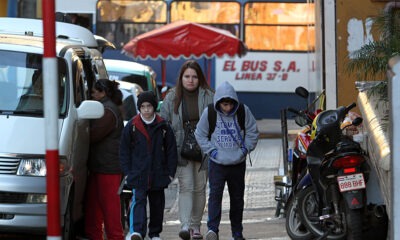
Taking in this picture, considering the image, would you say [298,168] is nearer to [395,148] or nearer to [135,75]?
[395,148]

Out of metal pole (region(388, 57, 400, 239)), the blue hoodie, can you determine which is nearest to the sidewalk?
the blue hoodie

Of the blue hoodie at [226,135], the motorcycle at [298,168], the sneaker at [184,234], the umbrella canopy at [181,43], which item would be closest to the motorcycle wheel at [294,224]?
the motorcycle at [298,168]

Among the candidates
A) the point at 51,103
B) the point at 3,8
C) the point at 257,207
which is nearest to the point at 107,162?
the point at 257,207

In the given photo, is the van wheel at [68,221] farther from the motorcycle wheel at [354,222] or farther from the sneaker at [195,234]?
the motorcycle wheel at [354,222]

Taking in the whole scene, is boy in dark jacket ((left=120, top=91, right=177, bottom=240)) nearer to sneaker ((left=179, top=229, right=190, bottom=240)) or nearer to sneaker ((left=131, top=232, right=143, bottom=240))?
sneaker ((left=131, top=232, right=143, bottom=240))

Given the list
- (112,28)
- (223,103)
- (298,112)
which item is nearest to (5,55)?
(223,103)

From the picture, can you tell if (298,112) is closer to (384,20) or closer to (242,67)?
(384,20)

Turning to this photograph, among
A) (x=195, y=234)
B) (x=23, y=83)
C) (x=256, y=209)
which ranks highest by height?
(x=23, y=83)

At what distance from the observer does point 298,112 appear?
1054 centimetres

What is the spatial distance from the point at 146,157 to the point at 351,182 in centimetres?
206

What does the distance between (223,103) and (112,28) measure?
16.9 meters

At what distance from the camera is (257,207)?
13.2 metres

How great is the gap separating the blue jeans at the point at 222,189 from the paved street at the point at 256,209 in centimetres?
80

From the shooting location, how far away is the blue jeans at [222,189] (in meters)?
9.60
